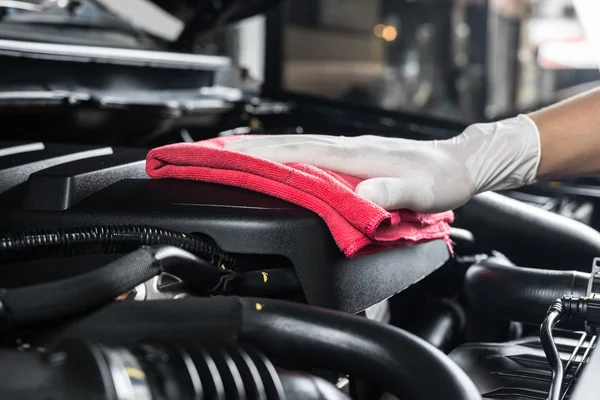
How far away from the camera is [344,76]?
5.60 m

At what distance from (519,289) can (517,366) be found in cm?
9

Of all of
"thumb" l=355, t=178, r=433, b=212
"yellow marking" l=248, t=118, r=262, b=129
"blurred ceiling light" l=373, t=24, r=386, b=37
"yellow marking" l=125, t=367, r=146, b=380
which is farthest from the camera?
"blurred ceiling light" l=373, t=24, r=386, b=37

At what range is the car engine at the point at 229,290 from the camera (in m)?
0.45

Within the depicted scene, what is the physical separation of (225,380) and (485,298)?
462mm

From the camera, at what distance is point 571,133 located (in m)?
0.94

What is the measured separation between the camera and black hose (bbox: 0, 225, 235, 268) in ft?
2.04

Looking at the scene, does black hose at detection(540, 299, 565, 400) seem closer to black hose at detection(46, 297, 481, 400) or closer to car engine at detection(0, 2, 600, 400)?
car engine at detection(0, 2, 600, 400)

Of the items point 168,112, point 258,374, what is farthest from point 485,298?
point 168,112

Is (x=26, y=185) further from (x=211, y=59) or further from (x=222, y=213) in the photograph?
(x=211, y=59)

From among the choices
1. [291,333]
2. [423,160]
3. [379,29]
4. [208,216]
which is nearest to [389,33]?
[379,29]

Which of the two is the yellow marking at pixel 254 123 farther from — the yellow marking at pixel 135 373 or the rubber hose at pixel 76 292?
the yellow marking at pixel 135 373

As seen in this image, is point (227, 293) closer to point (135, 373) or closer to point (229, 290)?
point (229, 290)

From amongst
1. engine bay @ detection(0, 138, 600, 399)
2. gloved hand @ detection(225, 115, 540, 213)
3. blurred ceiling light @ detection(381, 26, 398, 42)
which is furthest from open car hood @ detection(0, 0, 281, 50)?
blurred ceiling light @ detection(381, 26, 398, 42)

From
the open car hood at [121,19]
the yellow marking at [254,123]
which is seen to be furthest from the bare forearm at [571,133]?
the open car hood at [121,19]
